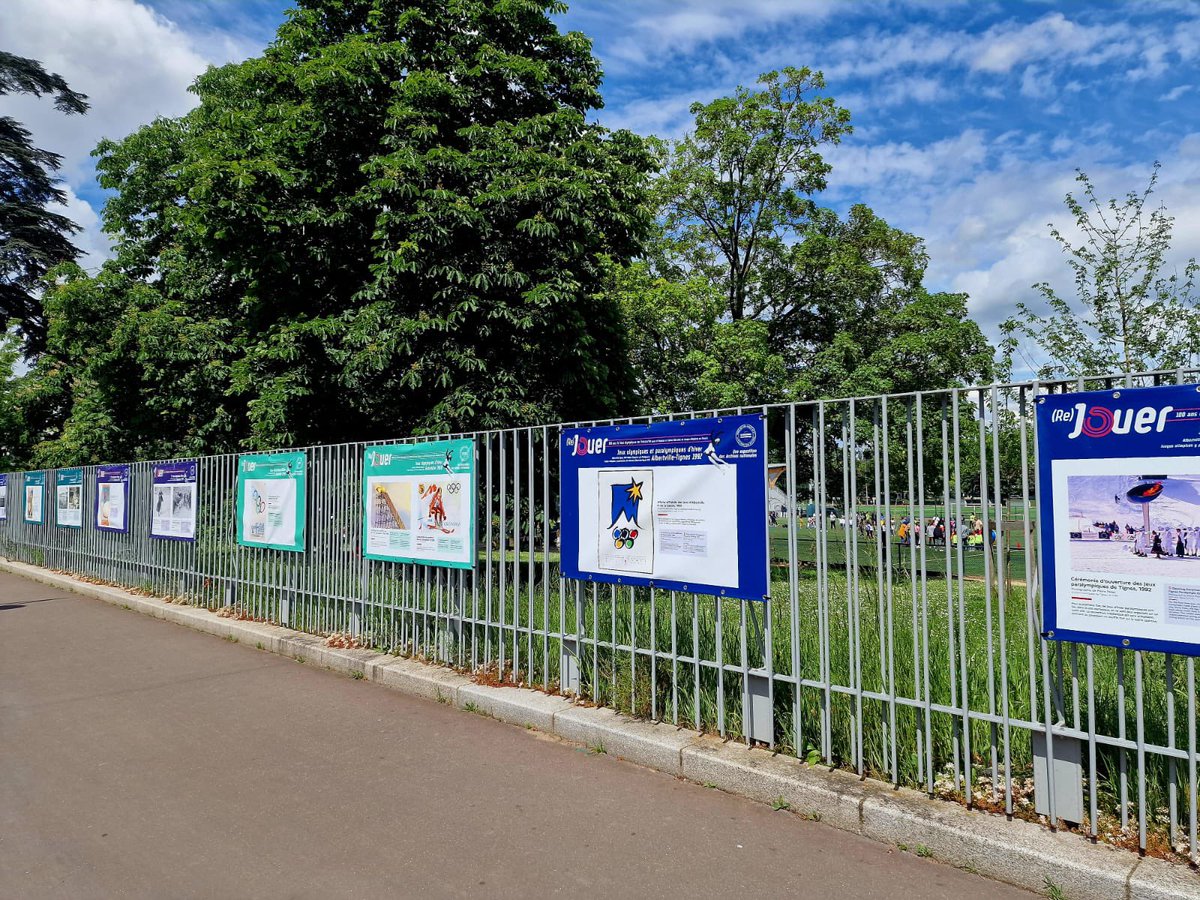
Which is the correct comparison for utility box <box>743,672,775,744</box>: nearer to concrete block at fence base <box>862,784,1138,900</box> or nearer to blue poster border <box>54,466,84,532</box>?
concrete block at fence base <box>862,784,1138,900</box>

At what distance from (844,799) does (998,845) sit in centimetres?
71

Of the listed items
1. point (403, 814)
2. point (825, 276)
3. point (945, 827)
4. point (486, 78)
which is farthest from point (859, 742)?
point (825, 276)

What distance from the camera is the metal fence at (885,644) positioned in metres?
3.50

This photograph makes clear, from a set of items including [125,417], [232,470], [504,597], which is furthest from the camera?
[125,417]

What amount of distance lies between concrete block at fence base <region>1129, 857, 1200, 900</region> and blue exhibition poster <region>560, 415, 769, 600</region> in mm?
2042

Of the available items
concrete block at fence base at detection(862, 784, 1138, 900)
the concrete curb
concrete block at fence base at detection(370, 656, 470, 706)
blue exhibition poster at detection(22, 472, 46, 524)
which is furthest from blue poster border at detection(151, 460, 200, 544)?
concrete block at fence base at detection(862, 784, 1138, 900)

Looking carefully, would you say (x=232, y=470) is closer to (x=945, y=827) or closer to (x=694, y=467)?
(x=694, y=467)

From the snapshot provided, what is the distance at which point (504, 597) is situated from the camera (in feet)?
20.6

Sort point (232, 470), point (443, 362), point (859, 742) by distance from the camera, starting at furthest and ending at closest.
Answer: point (443, 362) < point (232, 470) < point (859, 742)

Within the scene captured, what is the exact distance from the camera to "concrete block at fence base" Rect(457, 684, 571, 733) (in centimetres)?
546

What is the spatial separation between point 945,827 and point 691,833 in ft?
3.78

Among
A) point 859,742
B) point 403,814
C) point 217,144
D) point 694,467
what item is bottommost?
point 403,814

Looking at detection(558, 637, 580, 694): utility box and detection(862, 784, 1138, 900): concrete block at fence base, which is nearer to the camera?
detection(862, 784, 1138, 900): concrete block at fence base

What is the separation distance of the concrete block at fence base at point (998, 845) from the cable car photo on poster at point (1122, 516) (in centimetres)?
85
